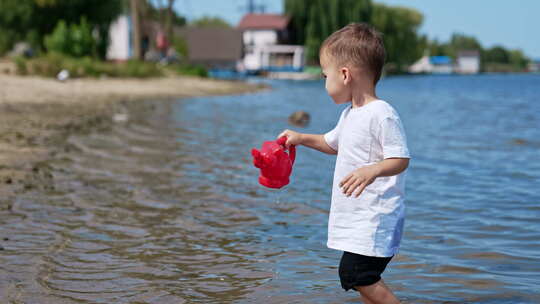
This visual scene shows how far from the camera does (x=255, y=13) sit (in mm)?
84250

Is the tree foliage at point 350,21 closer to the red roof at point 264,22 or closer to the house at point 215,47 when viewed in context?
the red roof at point 264,22

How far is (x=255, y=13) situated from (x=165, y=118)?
232ft

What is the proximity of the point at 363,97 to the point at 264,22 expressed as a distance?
77230mm

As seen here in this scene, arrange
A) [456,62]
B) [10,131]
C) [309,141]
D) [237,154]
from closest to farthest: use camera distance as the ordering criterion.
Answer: [309,141] < [237,154] < [10,131] < [456,62]

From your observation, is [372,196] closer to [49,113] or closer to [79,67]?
[49,113]

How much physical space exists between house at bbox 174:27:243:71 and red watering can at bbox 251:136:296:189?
6930 cm

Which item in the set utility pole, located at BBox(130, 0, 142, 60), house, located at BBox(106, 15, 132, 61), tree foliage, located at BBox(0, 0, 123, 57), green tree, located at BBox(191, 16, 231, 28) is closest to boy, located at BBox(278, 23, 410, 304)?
tree foliage, located at BBox(0, 0, 123, 57)

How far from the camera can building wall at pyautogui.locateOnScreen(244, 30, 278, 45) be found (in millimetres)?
76812

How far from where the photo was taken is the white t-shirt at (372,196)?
2.72m

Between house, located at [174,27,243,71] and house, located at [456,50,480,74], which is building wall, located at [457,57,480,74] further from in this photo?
house, located at [174,27,243,71]

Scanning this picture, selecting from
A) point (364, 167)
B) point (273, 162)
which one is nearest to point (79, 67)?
point (273, 162)

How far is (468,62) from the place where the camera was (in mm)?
155500

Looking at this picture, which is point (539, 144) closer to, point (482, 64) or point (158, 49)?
point (158, 49)

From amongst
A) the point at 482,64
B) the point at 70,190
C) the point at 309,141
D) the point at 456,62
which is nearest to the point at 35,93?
the point at 70,190
